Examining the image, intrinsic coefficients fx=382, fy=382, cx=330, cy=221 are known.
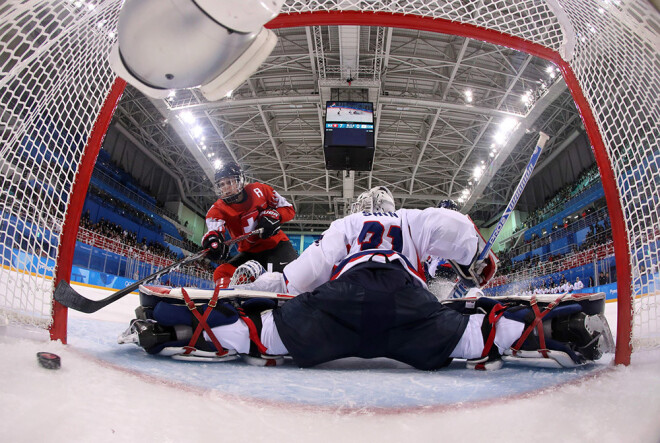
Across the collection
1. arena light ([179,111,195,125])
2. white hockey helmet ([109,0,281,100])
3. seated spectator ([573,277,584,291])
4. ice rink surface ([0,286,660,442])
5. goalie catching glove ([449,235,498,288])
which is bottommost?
ice rink surface ([0,286,660,442])

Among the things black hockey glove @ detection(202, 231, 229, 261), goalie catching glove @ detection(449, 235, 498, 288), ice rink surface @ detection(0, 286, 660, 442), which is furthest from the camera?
black hockey glove @ detection(202, 231, 229, 261)

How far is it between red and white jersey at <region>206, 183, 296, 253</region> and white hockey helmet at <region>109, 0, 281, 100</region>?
7.43ft

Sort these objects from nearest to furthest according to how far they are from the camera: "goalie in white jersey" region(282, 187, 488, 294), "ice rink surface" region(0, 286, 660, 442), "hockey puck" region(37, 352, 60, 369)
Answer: "ice rink surface" region(0, 286, 660, 442) → "hockey puck" region(37, 352, 60, 369) → "goalie in white jersey" region(282, 187, 488, 294)

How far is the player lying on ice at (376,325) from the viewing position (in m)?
1.40

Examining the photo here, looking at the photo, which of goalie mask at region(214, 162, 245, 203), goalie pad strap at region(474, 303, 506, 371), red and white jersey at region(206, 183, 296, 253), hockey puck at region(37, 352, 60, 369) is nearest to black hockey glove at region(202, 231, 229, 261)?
red and white jersey at region(206, 183, 296, 253)

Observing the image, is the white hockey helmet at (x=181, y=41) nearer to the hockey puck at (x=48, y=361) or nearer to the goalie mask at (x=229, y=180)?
the hockey puck at (x=48, y=361)

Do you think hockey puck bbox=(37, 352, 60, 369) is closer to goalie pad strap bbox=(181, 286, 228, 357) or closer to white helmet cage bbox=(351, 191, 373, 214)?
goalie pad strap bbox=(181, 286, 228, 357)

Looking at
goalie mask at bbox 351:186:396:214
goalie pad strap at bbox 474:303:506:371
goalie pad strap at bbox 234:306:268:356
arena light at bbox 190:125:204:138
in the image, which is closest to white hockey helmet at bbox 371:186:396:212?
goalie mask at bbox 351:186:396:214

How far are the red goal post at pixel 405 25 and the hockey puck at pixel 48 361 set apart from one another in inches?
21.1

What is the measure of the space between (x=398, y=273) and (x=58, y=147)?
1.51m

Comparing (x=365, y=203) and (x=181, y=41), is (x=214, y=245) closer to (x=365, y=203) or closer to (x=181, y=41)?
(x=365, y=203)

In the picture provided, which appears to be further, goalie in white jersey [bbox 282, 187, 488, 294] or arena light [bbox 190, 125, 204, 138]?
arena light [bbox 190, 125, 204, 138]

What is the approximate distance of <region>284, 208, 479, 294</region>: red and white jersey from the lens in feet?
5.38

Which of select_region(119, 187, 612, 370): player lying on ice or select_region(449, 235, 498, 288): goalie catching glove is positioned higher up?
select_region(449, 235, 498, 288): goalie catching glove
